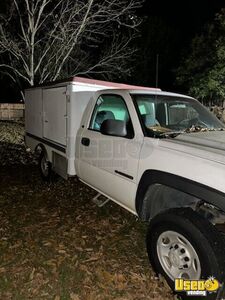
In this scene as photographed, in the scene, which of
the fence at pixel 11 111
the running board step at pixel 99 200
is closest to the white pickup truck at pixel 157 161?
the running board step at pixel 99 200

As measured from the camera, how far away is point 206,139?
369 centimetres

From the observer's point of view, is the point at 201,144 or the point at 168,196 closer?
the point at 201,144

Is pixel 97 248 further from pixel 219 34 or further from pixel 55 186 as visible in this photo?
pixel 219 34


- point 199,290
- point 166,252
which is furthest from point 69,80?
point 199,290

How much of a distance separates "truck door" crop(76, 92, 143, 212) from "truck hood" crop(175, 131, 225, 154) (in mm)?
540

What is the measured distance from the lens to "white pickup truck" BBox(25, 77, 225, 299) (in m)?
3.03

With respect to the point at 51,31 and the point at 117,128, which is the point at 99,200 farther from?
the point at 51,31

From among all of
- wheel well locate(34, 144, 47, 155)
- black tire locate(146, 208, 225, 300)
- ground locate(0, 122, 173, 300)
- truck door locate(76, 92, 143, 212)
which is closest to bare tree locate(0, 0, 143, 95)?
wheel well locate(34, 144, 47, 155)

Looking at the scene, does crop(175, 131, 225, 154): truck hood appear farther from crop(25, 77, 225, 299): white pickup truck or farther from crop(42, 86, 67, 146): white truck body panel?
crop(42, 86, 67, 146): white truck body panel

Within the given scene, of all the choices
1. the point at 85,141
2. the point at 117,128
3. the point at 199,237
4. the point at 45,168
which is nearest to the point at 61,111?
the point at 85,141

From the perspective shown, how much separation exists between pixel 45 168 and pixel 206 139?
404 centimetres

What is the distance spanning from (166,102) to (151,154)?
131 centimetres

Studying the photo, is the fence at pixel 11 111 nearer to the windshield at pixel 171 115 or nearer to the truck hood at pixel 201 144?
the windshield at pixel 171 115

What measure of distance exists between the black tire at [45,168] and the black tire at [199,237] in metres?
3.73
